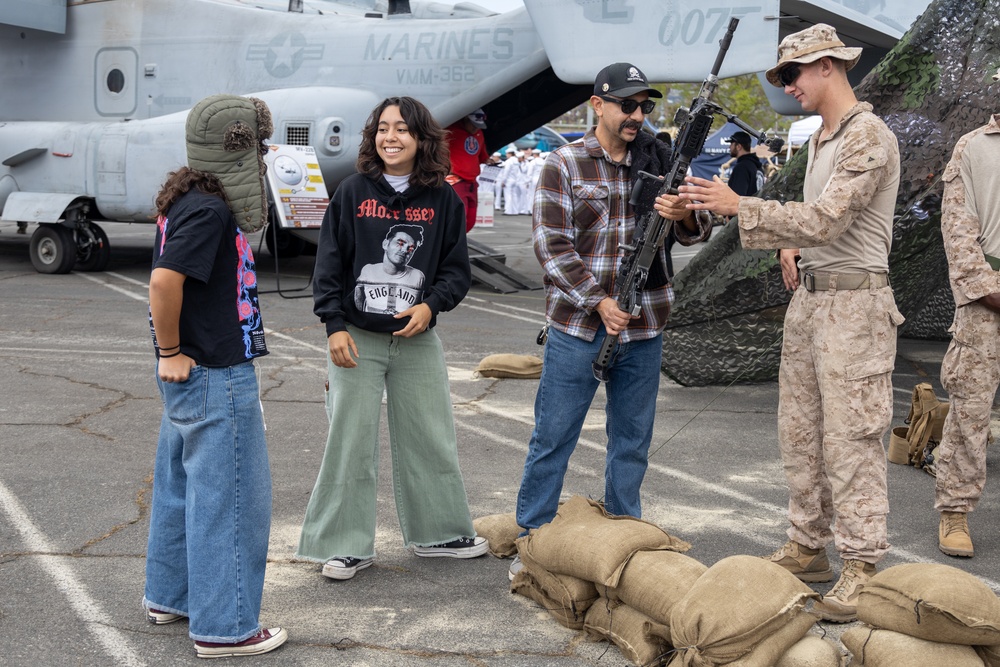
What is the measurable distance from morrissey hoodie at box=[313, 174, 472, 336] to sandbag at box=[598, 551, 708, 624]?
4.21 feet

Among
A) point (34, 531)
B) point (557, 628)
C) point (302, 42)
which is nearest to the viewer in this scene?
point (557, 628)

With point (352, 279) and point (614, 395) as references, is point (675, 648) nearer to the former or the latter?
point (614, 395)

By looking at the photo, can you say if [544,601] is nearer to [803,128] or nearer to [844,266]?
[844,266]

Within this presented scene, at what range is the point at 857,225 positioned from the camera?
13.1ft

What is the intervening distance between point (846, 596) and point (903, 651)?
712 mm

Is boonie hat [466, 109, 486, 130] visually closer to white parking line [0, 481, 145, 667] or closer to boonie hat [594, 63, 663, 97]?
white parking line [0, 481, 145, 667]

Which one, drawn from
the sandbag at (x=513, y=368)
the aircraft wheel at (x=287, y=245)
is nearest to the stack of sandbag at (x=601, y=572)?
the sandbag at (x=513, y=368)

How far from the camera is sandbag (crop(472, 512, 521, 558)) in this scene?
4566 millimetres

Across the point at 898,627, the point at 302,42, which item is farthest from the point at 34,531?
the point at 302,42

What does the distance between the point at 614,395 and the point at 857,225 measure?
1107mm

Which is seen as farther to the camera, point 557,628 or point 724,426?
point 724,426

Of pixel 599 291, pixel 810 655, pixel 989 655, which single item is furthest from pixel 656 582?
pixel 599 291

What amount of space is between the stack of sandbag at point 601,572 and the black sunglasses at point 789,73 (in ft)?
5.50

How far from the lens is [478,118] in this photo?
13164 millimetres
